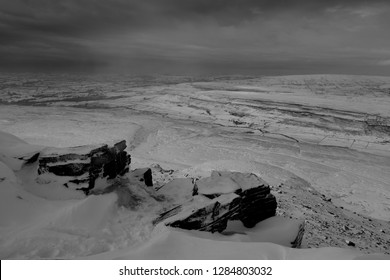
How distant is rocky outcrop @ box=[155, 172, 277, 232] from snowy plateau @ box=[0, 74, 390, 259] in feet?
0.11

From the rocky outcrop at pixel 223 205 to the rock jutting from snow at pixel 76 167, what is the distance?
2962mm

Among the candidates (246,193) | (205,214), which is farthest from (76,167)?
(246,193)

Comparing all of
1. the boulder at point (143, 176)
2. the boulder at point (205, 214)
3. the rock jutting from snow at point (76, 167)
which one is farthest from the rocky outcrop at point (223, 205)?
the rock jutting from snow at point (76, 167)

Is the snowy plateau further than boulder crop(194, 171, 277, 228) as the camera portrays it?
No

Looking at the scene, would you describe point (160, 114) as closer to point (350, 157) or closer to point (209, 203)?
point (350, 157)

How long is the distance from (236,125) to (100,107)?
24.9 meters

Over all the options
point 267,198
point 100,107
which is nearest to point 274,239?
point 267,198

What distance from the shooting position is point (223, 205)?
864cm

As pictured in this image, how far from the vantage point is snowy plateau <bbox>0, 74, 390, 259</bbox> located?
22.5 feet

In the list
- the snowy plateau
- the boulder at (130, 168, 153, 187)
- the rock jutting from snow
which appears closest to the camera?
the snowy plateau

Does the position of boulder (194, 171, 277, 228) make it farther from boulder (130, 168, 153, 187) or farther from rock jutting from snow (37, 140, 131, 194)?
rock jutting from snow (37, 140, 131, 194)

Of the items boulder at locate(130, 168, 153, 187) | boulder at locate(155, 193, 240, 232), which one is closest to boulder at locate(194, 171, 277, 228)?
Answer: boulder at locate(155, 193, 240, 232)

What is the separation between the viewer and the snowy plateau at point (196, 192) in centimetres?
686
